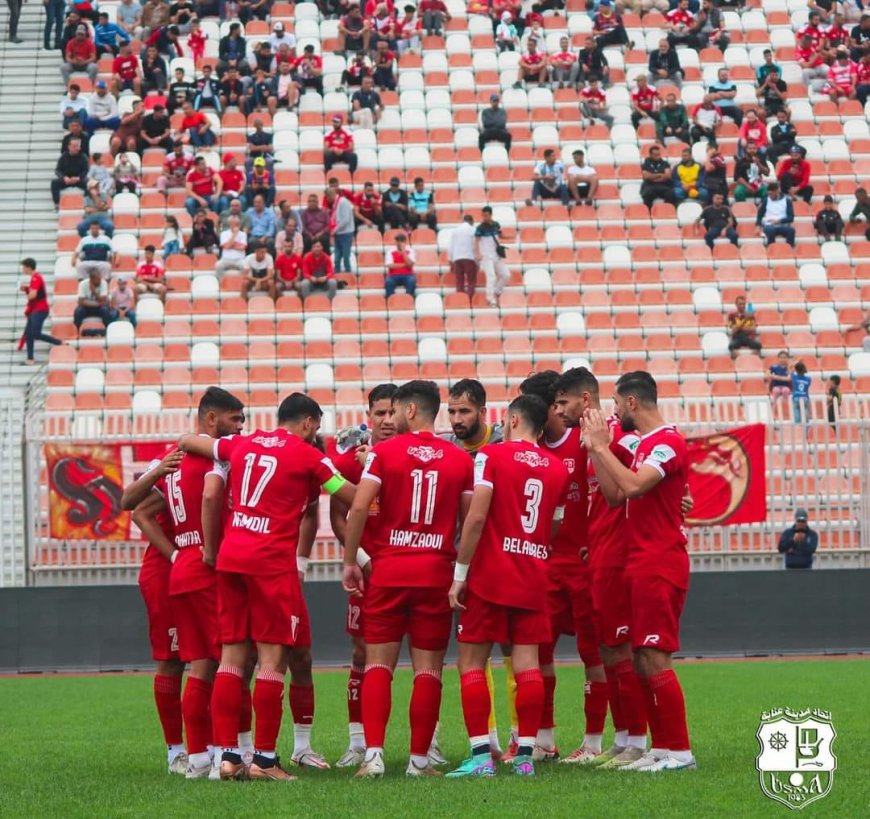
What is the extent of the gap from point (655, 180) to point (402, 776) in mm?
22182

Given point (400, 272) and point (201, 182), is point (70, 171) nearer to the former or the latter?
point (201, 182)

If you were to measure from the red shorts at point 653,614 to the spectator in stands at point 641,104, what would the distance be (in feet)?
78.3

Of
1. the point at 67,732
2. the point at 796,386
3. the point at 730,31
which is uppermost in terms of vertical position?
the point at 730,31

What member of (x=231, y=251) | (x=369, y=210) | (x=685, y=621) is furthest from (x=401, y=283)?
(x=685, y=621)

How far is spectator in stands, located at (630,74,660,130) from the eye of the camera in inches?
1260

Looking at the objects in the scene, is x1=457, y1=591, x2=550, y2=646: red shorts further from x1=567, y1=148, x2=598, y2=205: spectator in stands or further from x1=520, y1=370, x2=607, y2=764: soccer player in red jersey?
x1=567, y1=148, x2=598, y2=205: spectator in stands

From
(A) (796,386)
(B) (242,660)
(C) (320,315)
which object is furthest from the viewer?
(C) (320,315)

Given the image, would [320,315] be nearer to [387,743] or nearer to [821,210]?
[821,210]

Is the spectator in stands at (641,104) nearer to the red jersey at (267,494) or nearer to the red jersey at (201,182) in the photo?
the red jersey at (201,182)

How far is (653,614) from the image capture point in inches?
359

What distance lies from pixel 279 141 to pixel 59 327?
21.7ft

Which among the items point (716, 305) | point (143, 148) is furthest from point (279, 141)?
point (716, 305)

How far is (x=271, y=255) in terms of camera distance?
28219 millimetres

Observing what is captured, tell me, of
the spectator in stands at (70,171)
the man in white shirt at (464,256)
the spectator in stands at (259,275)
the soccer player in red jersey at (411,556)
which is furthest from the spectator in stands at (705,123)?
the soccer player in red jersey at (411,556)
